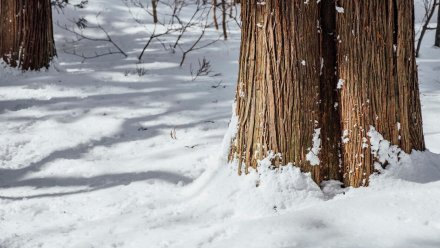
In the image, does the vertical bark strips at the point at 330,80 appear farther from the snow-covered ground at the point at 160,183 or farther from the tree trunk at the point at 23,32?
the tree trunk at the point at 23,32

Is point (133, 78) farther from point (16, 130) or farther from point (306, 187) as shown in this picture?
point (306, 187)

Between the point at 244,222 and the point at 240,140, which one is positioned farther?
the point at 240,140

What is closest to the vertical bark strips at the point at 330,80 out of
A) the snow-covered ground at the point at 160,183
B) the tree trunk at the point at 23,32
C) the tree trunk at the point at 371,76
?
the tree trunk at the point at 371,76

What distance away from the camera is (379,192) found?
2.80 meters

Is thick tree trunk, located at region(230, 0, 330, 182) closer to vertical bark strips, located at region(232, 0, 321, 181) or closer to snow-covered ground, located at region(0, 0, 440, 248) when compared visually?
vertical bark strips, located at region(232, 0, 321, 181)

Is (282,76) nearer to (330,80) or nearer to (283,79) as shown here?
(283,79)

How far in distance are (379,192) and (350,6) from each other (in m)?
1.09

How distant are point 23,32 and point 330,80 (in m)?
5.79

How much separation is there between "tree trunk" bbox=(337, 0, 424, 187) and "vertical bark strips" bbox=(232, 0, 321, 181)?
0.17m

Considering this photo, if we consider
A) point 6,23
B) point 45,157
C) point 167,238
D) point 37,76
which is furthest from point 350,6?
point 6,23

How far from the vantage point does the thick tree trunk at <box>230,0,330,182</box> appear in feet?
9.18

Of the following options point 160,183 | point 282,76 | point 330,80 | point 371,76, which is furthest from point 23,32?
point 371,76

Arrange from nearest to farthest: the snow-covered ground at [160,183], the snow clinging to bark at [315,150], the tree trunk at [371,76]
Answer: the snow-covered ground at [160,183] → the tree trunk at [371,76] → the snow clinging to bark at [315,150]

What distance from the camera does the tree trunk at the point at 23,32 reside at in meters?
7.23
